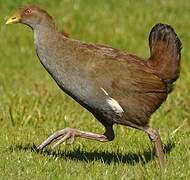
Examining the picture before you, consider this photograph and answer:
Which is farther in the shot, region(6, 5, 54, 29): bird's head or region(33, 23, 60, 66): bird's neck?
region(6, 5, 54, 29): bird's head

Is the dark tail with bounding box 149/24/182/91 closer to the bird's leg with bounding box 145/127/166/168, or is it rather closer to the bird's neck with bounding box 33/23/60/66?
the bird's leg with bounding box 145/127/166/168

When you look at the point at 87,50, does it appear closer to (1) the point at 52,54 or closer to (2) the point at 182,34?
(1) the point at 52,54

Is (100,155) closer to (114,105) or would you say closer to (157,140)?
(157,140)

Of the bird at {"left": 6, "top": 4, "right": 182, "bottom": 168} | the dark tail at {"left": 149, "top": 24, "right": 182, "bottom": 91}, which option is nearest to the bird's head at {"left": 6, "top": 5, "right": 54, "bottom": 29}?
the bird at {"left": 6, "top": 4, "right": 182, "bottom": 168}

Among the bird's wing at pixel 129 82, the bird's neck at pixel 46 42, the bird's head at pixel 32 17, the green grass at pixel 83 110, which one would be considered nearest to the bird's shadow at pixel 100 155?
the green grass at pixel 83 110

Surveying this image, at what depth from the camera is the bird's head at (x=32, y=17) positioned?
4.76m

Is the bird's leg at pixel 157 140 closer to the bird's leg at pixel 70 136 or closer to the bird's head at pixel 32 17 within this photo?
the bird's leg at pixel 70 136

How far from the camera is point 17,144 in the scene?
17.7 feet

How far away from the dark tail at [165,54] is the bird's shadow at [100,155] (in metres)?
0.93

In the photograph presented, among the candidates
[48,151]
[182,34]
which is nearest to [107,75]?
[48,151]

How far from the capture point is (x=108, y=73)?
456 cm

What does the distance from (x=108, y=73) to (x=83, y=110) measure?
263cm

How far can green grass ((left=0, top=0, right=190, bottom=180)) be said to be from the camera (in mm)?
4520

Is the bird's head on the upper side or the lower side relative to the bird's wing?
upper
